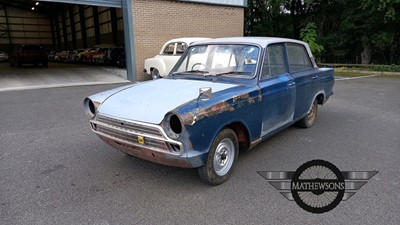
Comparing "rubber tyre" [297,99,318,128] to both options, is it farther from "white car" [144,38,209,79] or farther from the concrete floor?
the concrete floor

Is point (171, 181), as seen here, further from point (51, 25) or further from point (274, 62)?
point (51, 25)

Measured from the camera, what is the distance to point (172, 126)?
2879 mm

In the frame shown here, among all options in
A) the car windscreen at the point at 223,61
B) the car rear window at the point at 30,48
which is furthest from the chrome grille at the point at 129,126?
the car rear window at the point at 30,48

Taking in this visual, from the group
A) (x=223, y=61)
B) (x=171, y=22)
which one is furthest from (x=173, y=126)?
(x=171, y=22)

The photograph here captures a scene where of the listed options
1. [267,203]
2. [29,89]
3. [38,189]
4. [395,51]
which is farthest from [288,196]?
[395,51]

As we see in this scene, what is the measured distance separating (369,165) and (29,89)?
1161 centimetres

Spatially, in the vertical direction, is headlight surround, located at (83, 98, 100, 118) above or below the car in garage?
below

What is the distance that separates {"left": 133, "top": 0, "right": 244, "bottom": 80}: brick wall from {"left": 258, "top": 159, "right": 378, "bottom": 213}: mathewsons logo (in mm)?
10490

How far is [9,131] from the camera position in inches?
220

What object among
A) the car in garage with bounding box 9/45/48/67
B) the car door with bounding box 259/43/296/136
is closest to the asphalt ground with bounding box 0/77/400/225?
the car door with bounding box 259/43/296/136

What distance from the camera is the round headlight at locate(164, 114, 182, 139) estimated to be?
2.80m

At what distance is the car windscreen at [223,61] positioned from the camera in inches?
154

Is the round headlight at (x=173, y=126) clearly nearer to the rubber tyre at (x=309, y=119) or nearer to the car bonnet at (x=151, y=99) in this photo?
the car bonnet at (x=151, y=99)

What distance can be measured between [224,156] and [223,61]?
1.44 metres
